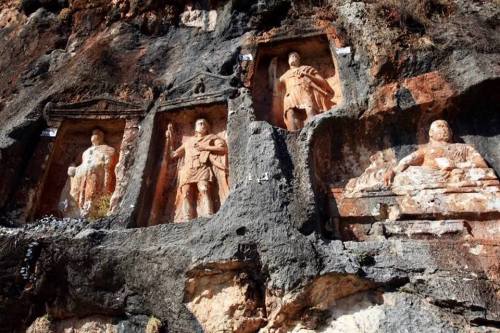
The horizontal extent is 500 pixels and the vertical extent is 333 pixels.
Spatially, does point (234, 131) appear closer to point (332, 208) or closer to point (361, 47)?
point (332, 208)

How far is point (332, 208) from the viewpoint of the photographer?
191 inches

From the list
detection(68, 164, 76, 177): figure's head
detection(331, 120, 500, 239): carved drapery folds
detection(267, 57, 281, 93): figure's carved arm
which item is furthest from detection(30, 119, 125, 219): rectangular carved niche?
detection(331, 120, 500, 239): carved drapery folds

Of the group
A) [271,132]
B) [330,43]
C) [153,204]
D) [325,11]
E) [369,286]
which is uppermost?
[325,11]

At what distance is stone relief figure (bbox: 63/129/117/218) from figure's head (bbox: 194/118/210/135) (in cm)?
133

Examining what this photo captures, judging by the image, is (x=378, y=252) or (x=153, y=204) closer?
(x=378, y=252)

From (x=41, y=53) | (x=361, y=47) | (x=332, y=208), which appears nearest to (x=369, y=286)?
(x=332, y=208)

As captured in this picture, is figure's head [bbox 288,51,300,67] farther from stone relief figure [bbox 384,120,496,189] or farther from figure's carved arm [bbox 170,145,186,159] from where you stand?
stone relief figure [bbox 384,120,496,189]

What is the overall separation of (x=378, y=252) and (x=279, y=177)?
4.04 feet

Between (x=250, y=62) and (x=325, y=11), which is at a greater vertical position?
(x=325, y=11)

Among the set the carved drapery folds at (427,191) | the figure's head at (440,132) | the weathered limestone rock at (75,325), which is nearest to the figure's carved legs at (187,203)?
the weathered limestone rock at (75,325)

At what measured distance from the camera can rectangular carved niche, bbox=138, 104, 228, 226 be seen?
5.45 metres

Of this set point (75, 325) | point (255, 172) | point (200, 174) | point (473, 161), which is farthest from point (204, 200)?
point (473, 161)

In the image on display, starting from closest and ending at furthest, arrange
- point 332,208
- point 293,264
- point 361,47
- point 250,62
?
point 293,264
point 332,208
point 361,47
point 250,62

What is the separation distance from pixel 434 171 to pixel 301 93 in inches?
88.8
